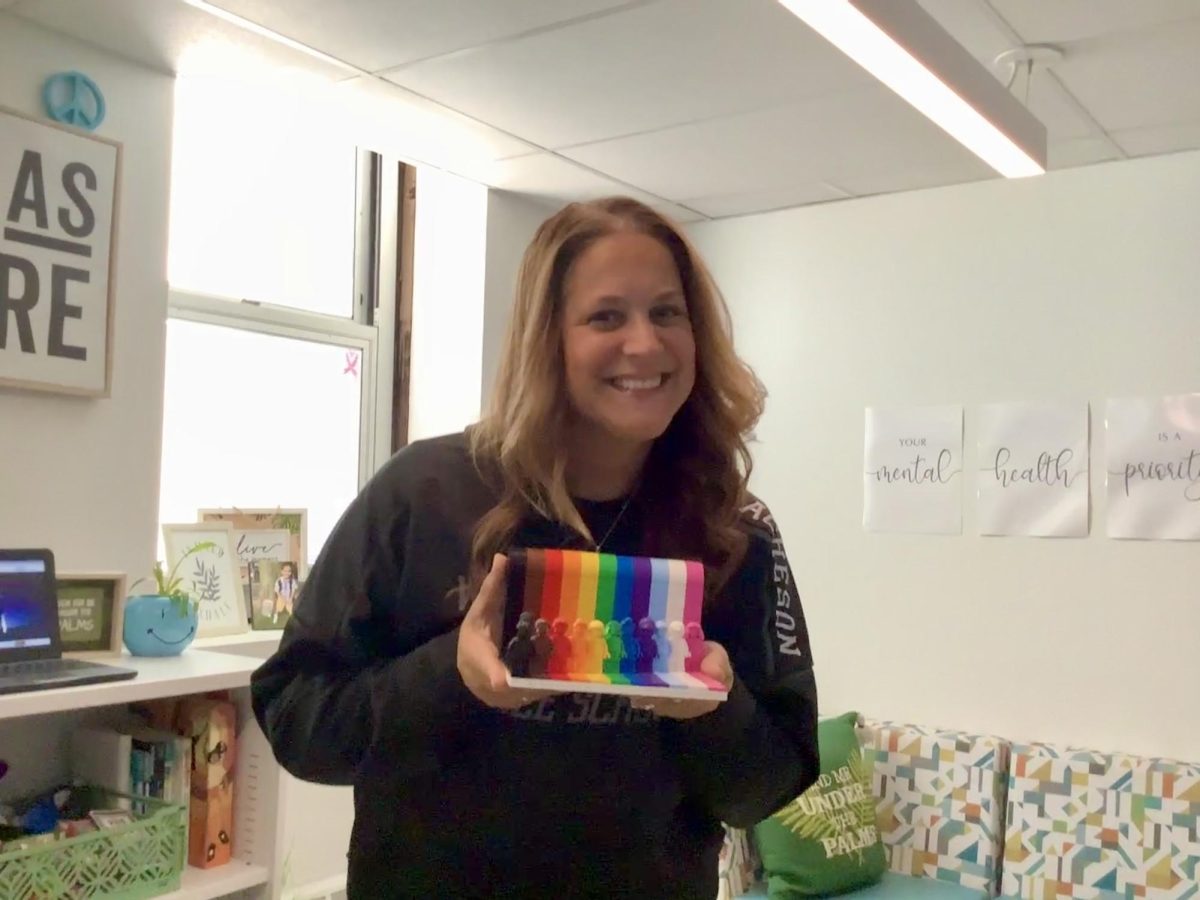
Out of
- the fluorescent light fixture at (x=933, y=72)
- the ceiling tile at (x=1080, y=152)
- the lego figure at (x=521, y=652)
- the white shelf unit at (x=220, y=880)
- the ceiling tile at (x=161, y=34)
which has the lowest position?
the white shelf unit at (x=220, y=880)

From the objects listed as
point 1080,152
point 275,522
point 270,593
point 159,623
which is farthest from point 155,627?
point 1080,152

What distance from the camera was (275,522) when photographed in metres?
2.96

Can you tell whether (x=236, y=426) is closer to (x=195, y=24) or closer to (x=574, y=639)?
(x=195, y=24)

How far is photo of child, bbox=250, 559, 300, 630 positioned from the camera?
9.31 ft

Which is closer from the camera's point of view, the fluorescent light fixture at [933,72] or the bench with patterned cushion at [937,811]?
the fluorescent light fixture at [933,72]

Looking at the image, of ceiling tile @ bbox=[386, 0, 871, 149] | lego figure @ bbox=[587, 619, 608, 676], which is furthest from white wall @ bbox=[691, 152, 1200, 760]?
lego figure @ bbox=[587, 619, 608, 676]

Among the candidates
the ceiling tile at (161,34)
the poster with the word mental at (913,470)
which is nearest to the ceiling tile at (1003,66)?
the poster with the word mental at (913,470)

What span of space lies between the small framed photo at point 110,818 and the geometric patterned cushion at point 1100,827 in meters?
2.03

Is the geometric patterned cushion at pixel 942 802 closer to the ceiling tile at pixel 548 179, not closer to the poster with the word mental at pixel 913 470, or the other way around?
the poster with the word mental at pixel 913 470

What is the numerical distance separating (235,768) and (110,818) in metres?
0.25

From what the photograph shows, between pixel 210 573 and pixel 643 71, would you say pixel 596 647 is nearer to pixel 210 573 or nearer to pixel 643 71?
pixel 643 71

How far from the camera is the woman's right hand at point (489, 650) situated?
895mm

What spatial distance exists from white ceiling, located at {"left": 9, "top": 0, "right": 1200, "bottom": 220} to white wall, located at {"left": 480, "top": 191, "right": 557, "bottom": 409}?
0.78 ft

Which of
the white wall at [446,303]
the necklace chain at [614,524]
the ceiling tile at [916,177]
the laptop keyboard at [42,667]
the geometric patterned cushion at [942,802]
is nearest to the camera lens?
the necklace chain at [614,524]
